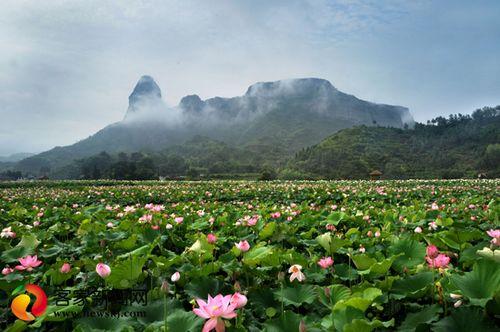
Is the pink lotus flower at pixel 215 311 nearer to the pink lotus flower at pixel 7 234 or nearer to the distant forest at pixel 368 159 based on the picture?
the pink lotus flower at pixel 7 234

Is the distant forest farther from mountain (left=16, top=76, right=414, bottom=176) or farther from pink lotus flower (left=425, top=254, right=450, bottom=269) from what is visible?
pink lotus flower (left=425, top=254, right=450, bottom=269)

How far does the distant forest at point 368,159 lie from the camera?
5275cm

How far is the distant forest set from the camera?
5275 cm

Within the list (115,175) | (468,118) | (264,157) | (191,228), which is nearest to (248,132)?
(264,157)

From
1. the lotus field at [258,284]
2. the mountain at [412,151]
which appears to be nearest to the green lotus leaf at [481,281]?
the lotus field at [258,284]

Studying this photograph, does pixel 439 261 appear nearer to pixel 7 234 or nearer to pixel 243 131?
pixel 7 234

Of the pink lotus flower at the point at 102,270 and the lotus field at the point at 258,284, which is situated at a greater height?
the pink lotus flower at the point at 102,270

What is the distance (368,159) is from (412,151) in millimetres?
16041

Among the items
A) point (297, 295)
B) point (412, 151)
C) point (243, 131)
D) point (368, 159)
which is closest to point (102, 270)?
point (297, 295)

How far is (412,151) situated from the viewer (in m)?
72.8

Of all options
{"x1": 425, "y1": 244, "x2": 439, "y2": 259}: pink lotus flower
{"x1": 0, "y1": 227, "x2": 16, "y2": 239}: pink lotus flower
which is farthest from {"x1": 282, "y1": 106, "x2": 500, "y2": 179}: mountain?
{"x1": 425, "y1": 244, "x2": 439, "y2": 259}: pink lotus flower

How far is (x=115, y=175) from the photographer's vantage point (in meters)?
53.2

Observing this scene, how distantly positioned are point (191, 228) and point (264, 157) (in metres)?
98.9

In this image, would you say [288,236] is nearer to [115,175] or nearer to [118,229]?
[118,229]
